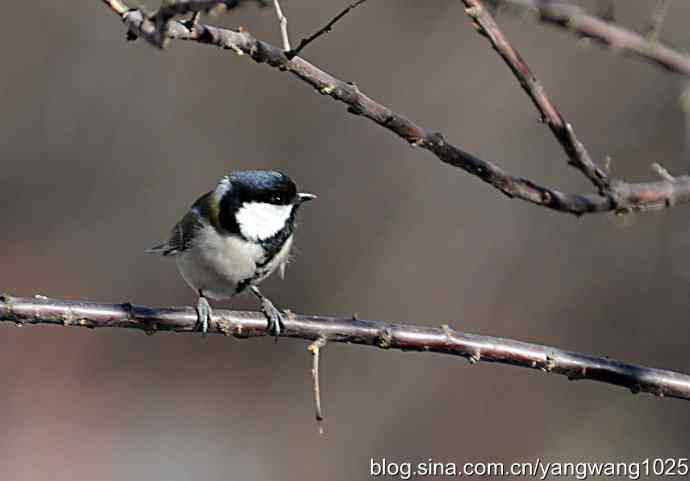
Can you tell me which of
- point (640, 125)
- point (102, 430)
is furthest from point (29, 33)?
point (640, 125)

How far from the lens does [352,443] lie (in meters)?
6.01

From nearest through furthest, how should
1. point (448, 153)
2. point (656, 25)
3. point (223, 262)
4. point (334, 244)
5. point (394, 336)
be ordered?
1. point (656, 25)
2. point (448, 153)
3. point (394, 336)
4. point (223, 262)
5. point (334, 244)

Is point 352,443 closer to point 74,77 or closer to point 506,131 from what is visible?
point 506,131

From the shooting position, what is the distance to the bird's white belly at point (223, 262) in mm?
2854

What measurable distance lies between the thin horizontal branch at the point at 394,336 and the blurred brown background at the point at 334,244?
12.4 ft

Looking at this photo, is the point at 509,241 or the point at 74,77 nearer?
the point at 509,241

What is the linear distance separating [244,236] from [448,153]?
1321 mm

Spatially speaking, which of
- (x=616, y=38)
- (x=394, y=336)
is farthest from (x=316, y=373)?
(x=616, y=38)

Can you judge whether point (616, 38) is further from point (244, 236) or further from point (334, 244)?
point (334, 244)

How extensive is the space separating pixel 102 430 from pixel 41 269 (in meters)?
1.12

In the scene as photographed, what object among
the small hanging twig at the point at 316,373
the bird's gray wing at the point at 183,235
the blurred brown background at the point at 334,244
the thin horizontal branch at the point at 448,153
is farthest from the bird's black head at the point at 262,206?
the blurred brown background at the point at 334,244

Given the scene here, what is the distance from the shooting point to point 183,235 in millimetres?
3049

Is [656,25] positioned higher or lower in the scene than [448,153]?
higher

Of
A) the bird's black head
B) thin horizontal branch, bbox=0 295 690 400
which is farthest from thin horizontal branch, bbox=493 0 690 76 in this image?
the bird's black head
